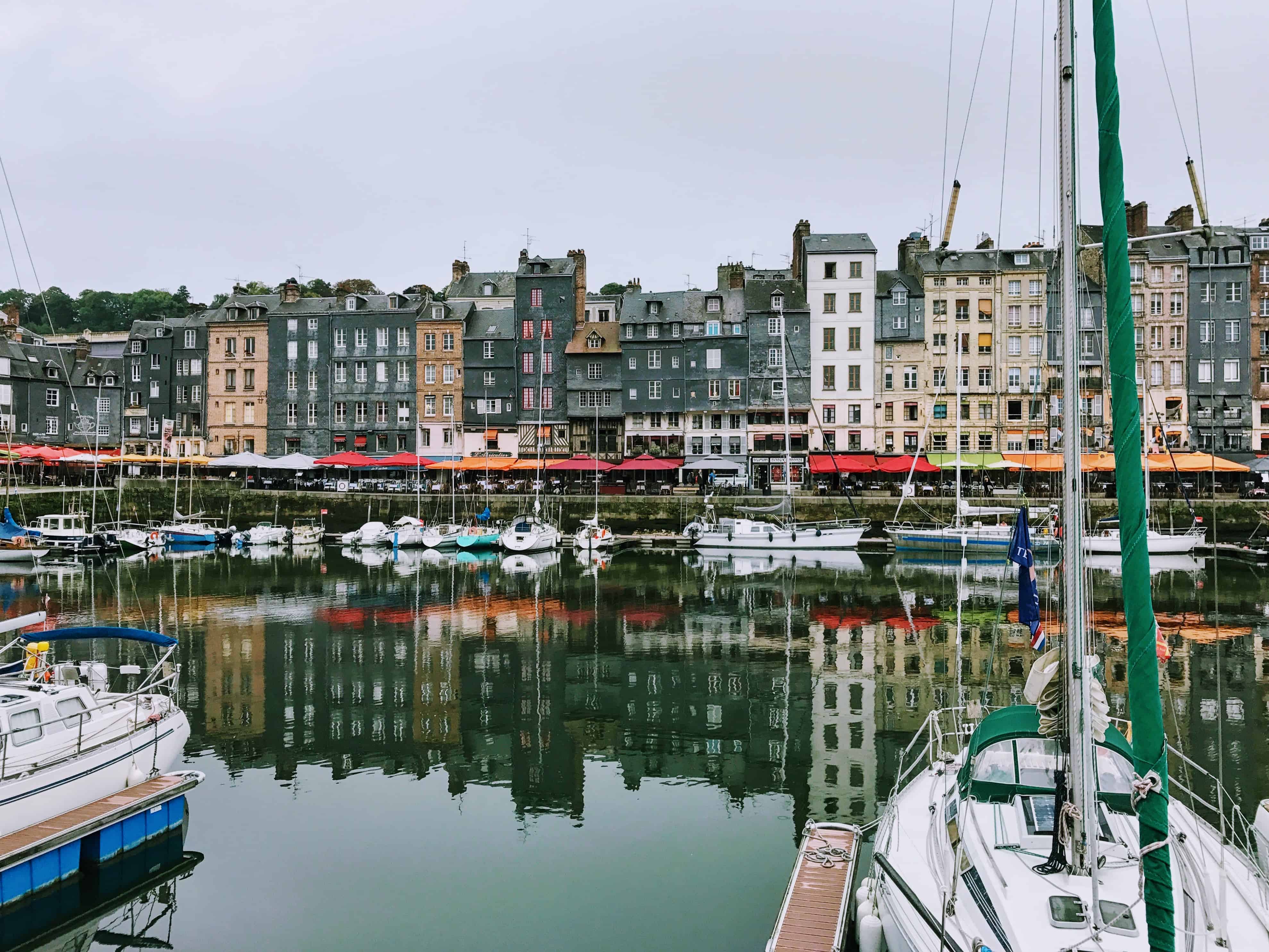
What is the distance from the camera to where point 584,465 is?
198ft

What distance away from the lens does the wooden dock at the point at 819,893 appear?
896 centimetres

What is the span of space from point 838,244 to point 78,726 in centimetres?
6015

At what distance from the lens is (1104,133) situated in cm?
620

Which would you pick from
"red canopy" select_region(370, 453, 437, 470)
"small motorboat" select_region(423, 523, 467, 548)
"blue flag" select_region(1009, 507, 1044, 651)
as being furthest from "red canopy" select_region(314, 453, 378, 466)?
"blue flag" select_region(1009, 507, 1044, 651)

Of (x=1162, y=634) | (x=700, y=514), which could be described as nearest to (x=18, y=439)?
(x=700, y=514)

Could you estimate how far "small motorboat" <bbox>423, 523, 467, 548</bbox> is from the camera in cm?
5375

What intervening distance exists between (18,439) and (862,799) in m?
75.6

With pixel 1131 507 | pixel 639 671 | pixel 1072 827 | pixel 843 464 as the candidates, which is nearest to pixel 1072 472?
pixel 1131 507

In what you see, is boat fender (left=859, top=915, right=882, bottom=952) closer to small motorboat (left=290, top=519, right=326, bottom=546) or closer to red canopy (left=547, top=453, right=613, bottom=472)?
red canopy (left=547, top=453, right=613, bottom=472)

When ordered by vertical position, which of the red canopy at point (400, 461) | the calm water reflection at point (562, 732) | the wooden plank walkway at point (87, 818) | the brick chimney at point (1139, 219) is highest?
the brick chimney at point (1139, 219)

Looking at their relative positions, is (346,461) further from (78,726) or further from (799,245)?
(78,726)

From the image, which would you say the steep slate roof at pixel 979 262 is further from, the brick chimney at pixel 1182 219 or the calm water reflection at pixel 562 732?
the calm water reflection at pixel 562 732

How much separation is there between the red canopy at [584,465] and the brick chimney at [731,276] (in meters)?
17.1

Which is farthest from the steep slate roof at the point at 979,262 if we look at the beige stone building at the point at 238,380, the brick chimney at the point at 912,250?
the beige stone building at the point at 238,380
